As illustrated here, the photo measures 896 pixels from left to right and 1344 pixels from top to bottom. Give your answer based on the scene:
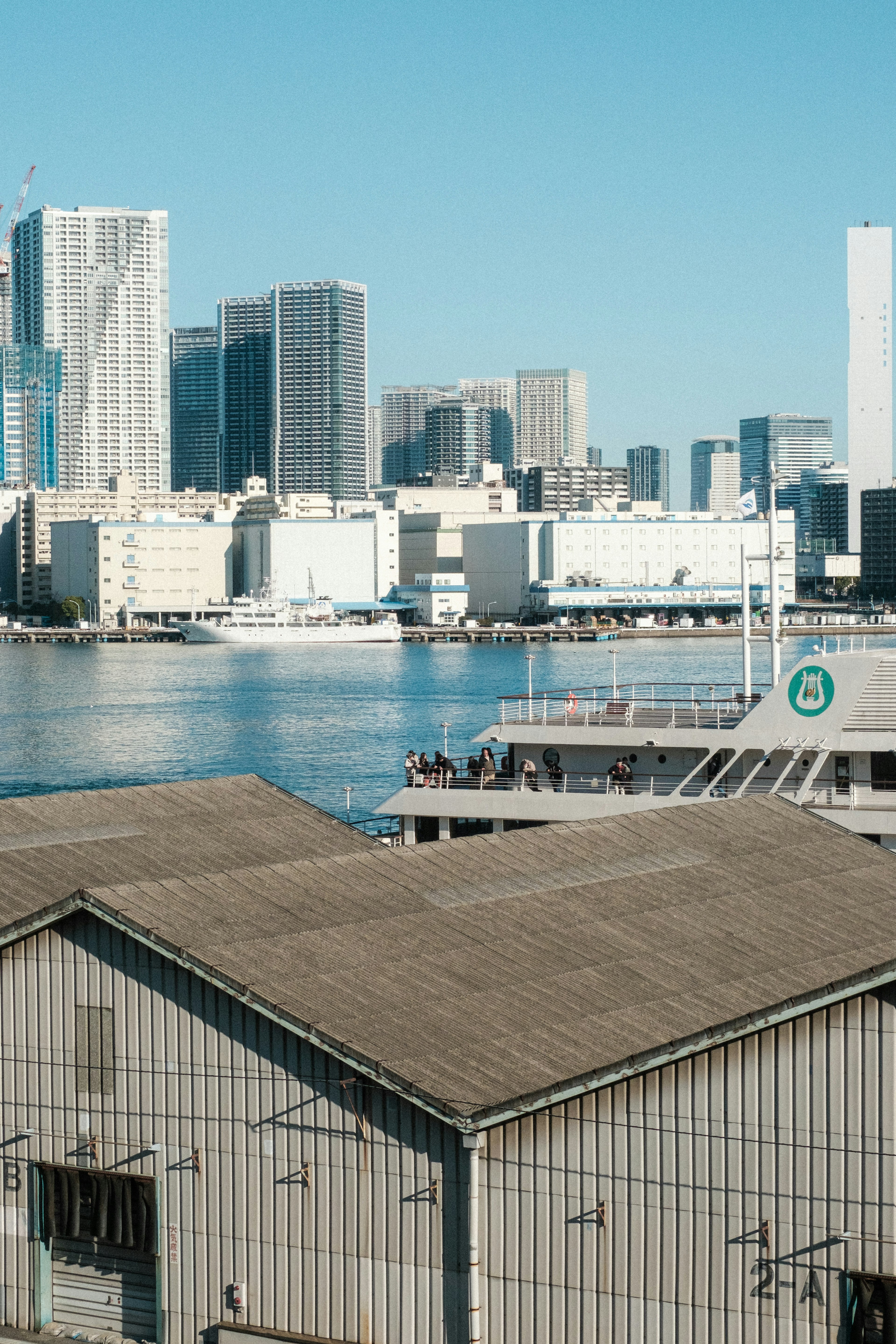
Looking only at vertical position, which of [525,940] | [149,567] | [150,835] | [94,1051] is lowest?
[94,1051]

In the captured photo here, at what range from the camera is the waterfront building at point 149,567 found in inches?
6580

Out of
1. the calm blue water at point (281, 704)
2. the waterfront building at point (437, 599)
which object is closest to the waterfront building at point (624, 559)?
the waterfront building at point (437, 599)

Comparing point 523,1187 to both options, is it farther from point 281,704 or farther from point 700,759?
point 281,704

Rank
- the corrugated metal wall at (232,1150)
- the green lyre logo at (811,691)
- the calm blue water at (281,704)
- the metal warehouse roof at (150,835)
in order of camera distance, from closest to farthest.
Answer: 1. the corrugated metal wall at (232,1150)
2. the metal warehouse roof at (150,835)
3. the green lyre logo at (811,691)
4. the calm blue water at (281,704)

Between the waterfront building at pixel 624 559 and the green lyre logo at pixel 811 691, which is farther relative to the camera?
the waterfront building at pixel 624 559

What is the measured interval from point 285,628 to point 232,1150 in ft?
444

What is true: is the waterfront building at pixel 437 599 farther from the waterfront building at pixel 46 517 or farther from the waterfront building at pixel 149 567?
the waterfront building at pixel 46 517

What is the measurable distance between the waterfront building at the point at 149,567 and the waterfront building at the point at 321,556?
3.05 metres

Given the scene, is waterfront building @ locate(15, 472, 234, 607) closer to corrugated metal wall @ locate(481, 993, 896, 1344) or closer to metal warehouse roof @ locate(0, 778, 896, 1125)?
metal warehouse roof @ locate(0, 778, 896, 1125)

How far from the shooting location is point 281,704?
77.2 metres

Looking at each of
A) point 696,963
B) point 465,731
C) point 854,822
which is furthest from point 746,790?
point 465,731

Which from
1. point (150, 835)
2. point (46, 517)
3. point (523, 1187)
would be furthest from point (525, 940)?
point (46, 517)

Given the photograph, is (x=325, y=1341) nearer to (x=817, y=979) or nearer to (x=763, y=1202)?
(x=763, y=1202)

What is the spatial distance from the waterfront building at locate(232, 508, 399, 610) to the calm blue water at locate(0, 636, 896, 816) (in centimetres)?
3007
